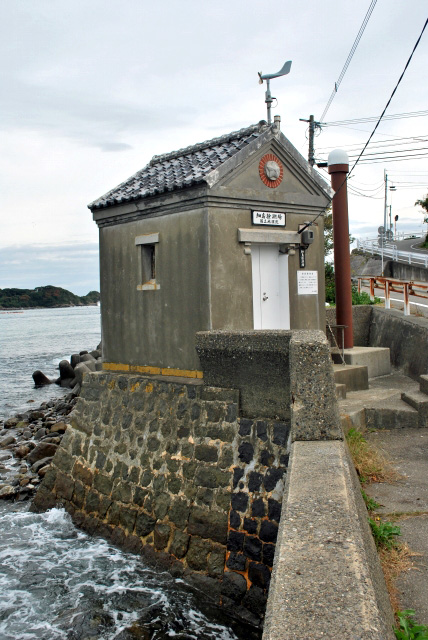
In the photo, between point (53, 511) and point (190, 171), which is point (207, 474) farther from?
point (190, 171)

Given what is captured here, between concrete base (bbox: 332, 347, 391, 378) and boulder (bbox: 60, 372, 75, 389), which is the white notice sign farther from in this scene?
boulder (bbox: 60, 372, 75, 389)

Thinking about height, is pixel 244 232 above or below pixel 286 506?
above

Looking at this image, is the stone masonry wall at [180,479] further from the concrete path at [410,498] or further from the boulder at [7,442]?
the boulder at [7,442]

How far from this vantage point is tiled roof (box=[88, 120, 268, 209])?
9.17 meters

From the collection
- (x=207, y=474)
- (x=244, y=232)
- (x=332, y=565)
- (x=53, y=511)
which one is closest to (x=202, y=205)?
(x=244, y=232)

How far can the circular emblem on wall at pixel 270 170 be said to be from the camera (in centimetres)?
959

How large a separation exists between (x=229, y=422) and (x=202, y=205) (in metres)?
3.33

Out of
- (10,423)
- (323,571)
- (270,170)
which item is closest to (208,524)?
(323,571)

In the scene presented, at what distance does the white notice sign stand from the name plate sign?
114 centimetres

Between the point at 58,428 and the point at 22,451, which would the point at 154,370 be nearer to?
the point at 22,451

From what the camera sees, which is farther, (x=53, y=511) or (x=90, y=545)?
(x=53, y=511)

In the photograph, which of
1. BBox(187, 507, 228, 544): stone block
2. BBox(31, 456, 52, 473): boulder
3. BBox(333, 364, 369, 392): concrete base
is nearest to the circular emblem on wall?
BBox(333, 364, 369, 392): concrete base

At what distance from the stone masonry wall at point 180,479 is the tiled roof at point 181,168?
10.1 feet

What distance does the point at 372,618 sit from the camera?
7.56 feet
